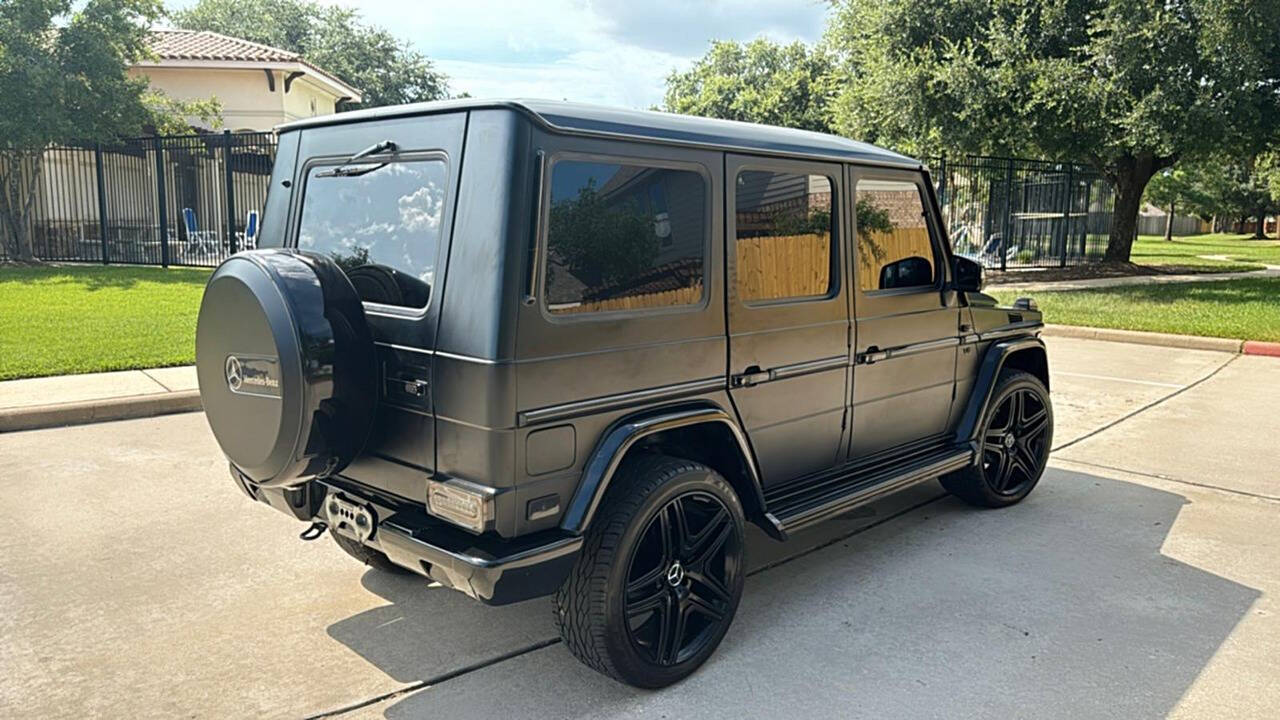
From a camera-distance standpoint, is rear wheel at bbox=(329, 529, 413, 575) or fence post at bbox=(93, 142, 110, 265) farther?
fence post at bbox=(93, 142, 110, 265)

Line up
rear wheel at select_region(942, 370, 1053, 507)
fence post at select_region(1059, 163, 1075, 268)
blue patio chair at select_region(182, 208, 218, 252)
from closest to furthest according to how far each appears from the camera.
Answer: rear wheel at select_region(942, 370, 1053, 507) → blue patio chair at select_region(182, 208, 218, 252) → fence post at select_region(1059, 163, 1075, 268)

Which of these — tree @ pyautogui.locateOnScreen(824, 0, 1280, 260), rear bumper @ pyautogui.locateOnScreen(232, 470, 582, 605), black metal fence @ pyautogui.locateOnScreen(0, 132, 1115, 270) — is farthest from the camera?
black metal fence @ pyautogui.locateOnScreen(0, 132, 1115, 270)

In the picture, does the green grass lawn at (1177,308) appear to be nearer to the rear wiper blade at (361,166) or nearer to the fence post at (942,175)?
the fence post at (942,175)

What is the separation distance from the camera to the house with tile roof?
2377 centimetres

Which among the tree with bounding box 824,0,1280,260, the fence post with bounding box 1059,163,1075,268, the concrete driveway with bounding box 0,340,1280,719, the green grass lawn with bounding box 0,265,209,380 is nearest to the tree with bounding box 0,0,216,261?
the green grass lawn with bounding box 0,265,209,380

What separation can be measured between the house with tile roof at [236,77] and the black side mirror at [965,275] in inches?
879

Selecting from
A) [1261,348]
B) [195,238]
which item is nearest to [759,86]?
[195,238]

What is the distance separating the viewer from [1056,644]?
12.4 feet

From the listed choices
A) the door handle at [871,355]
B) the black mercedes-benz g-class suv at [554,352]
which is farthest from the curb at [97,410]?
the door handle at [871,355]

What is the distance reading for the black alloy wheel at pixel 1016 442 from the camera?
543 centimetres

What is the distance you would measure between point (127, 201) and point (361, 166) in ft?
60.4

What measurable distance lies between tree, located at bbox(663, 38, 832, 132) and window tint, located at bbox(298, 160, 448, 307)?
27.1m

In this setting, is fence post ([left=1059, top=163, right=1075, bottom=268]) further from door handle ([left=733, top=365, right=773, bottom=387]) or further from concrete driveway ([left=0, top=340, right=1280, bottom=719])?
door handle ([left=733, top=365, right=773, bottom=387])

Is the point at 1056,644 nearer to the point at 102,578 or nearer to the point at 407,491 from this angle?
the point at 407,491
